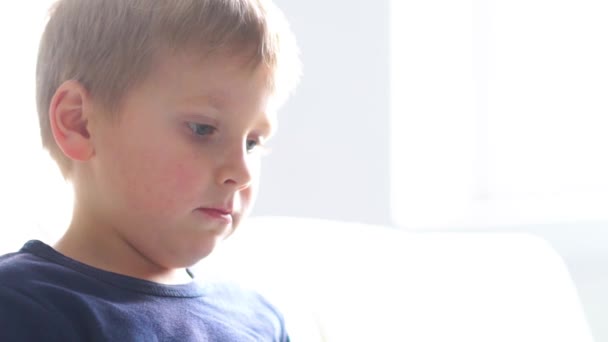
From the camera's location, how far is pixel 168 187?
1.02 metres

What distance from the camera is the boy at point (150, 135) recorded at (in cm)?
101

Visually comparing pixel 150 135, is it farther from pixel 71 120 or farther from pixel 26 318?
pixel 26 318

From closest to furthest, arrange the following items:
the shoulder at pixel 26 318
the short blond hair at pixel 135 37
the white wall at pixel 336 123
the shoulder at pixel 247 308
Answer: the shoulder at pixel 26 318
the short blond hair at pixel 135 37
the shoulder at pixel 247 308
the white wall at pixel 336 123

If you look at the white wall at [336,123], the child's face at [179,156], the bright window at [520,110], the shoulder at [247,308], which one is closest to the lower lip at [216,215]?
the child's face at [179,156]

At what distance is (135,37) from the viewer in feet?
3.33

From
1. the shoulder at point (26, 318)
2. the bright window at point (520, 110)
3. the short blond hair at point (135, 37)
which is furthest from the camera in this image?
the bright window at point (520, 110)

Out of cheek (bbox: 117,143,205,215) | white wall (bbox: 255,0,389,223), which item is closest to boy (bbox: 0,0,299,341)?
cheek (bbox: 117,143,205,215)

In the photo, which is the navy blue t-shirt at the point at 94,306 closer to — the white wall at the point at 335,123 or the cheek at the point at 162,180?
the cheek at the point at 162,180

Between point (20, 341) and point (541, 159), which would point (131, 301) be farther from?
point (541, 159)

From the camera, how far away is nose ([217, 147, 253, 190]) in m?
1.03

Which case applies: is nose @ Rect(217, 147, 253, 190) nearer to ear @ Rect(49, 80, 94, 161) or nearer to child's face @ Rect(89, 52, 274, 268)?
child's face @ Rect(89, 52, 274, 268)

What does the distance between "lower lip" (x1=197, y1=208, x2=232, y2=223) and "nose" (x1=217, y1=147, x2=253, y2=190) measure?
0.03 metres

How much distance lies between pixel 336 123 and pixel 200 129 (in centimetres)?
109

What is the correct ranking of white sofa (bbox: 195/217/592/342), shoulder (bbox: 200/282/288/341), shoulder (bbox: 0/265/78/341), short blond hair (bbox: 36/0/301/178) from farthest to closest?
1. white sofa (bbox: 195/217/592/342)
2. shoulder (bbox: 200/282/288/341)
3. short blond hair (bbox: 36/0/301/178)
4. shoulder (bbox: 0/265/78/341)
